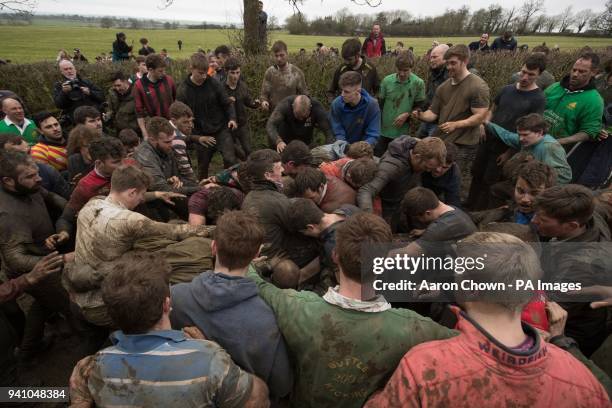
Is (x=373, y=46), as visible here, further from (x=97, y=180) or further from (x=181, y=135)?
(x=97, y=180)

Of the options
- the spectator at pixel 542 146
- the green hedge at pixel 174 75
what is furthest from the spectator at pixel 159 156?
the green hedge at pixel 174 75

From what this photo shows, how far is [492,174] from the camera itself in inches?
199

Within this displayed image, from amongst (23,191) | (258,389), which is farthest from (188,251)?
(23,191)

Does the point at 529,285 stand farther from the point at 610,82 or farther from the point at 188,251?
the point at 610,82

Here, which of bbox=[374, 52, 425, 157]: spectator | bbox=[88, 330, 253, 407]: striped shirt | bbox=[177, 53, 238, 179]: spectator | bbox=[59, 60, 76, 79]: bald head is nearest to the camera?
bbox=[88, 330, 253, 407]: striped shirt

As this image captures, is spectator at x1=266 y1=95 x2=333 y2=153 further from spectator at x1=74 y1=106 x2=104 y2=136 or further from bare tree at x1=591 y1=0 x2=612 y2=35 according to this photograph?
bare tree at x1=591 y1=0 x2=612 y2=35

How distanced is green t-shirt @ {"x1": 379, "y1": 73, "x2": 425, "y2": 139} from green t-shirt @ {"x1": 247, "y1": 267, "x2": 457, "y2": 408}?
14.8 feet

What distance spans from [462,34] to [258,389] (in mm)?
46855

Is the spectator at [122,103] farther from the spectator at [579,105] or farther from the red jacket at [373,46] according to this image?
the red jacket at [373,46]

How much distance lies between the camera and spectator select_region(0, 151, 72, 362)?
2855mm

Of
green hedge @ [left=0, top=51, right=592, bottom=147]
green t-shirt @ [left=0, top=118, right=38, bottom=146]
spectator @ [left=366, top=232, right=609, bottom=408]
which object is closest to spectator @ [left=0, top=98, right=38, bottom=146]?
green t-shirt @ [left=0, top=118, right=38, bottom=146]

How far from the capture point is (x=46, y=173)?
361cm

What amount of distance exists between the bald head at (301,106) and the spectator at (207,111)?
4.19 feet

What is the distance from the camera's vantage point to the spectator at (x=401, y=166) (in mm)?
3439
